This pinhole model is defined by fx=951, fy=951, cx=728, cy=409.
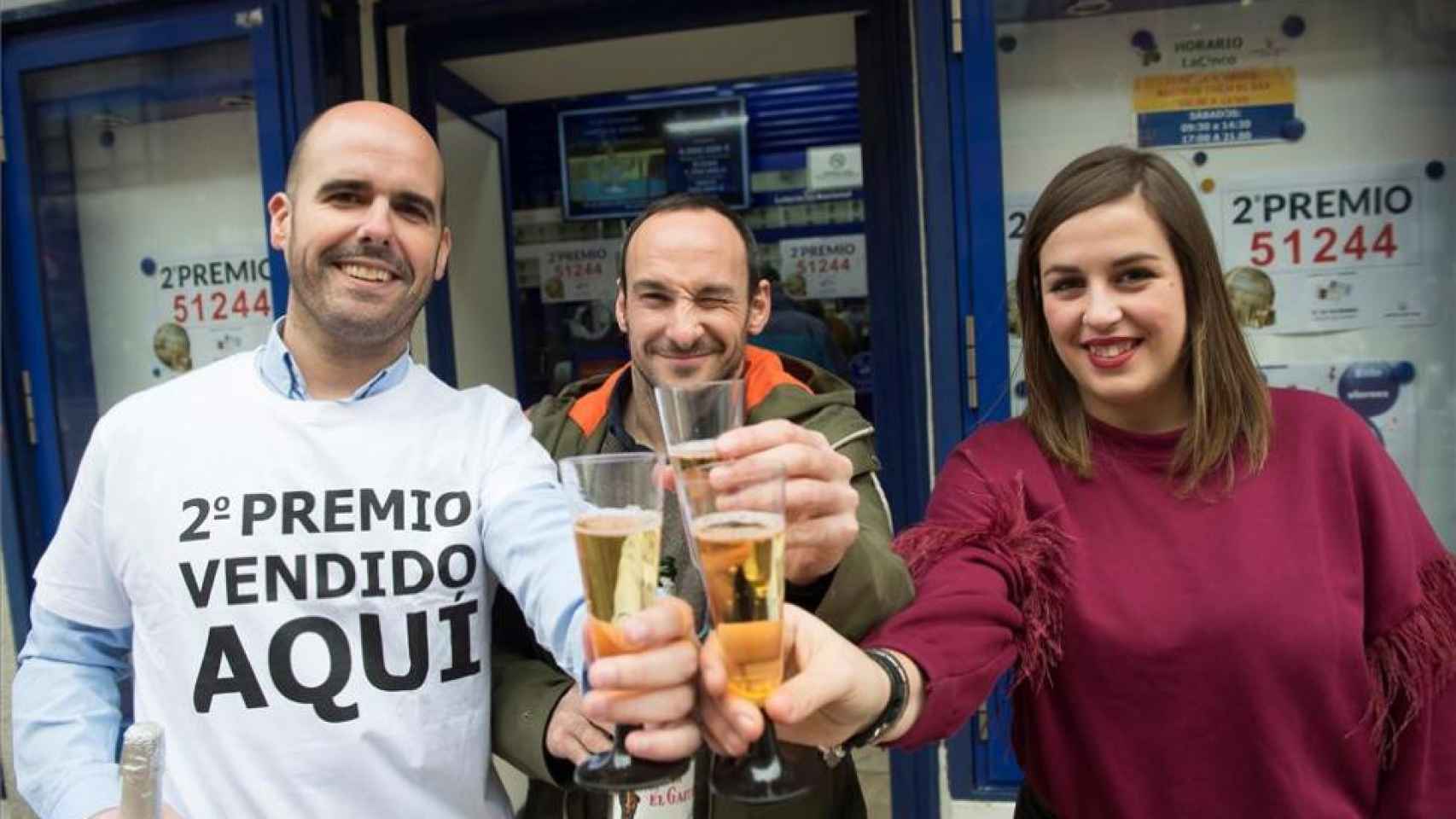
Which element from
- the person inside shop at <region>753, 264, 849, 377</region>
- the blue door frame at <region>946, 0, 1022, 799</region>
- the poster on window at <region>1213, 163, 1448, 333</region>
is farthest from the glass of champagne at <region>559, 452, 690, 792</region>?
the person inside shop at <region>753, 264, 849, 377</region>

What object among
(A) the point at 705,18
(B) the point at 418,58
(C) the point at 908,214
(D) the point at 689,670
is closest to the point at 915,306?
(C) the point at 908,214

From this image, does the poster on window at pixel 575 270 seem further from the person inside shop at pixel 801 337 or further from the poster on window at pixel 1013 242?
the poster on window at pixel 1013 242

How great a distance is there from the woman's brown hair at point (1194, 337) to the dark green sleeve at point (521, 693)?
0.81 m

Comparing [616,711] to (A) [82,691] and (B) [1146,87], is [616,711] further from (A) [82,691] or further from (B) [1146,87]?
(B) [1146,87]

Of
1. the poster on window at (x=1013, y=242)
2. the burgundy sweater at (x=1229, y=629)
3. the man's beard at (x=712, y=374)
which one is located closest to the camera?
the burgundy sweater at (x=1229, y=629)

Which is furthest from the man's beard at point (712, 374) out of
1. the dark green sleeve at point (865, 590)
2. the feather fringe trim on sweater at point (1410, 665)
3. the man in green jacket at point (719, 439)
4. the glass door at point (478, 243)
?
the glass door at point (478, 243)

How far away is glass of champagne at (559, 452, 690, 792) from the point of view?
2.77 feet

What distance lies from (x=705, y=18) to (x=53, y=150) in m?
2.10

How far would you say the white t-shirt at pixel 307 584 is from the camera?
126 cm

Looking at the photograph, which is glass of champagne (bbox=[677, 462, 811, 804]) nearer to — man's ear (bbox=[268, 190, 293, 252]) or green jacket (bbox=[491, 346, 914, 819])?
green jacket (bbox=[491, 346, 914, 819])

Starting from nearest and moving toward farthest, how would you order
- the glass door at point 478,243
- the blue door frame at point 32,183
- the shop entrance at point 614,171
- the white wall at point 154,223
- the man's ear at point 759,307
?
the man's ear at point 759,307
the blue door frame at point 32,183
the shop entrance at point 614,171
the white wall at point 154,223
the glass door at point 478,243

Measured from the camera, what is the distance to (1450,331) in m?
2.27

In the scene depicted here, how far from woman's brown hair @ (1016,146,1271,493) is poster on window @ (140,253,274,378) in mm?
2419

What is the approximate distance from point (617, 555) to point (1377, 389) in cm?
224
